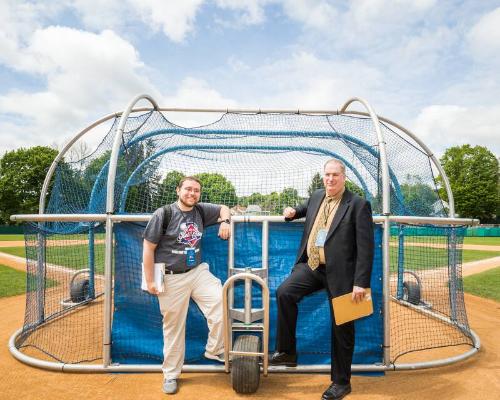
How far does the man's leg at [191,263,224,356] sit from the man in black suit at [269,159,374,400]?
1.85 ft

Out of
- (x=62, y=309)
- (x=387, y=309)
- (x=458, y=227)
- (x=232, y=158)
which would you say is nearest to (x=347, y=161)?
(x=232, y=158)

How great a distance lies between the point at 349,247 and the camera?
339 cm

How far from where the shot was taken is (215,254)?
4.29m

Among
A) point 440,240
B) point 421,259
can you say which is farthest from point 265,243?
point 421,259

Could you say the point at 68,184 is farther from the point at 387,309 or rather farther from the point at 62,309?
the point at 387,309

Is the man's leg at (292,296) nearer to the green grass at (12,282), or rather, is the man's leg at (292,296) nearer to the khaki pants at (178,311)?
the khaki pants at (178,311)

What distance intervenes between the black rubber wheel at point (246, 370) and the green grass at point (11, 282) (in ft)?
21.9

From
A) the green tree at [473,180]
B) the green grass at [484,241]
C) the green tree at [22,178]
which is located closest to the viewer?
the green grass at [484,241]

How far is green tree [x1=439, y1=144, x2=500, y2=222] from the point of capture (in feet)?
168

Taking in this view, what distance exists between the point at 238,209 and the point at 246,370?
2.11m

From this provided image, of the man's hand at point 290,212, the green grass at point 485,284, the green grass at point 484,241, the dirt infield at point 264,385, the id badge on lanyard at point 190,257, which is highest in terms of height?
the man's hand at point 290,212

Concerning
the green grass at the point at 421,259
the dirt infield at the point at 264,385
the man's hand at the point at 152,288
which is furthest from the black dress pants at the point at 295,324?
the green grass at the point at 421,259

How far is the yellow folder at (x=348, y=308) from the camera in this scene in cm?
331

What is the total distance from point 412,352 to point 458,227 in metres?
1.66
